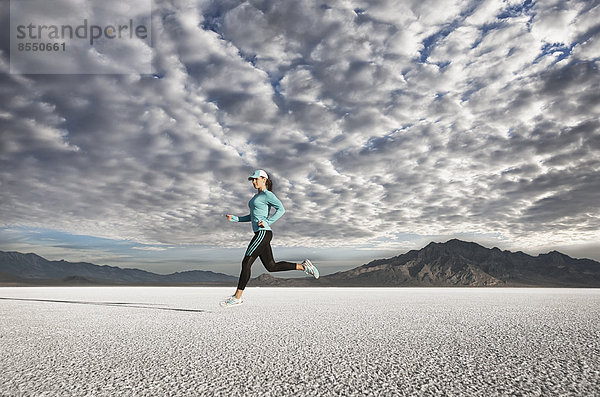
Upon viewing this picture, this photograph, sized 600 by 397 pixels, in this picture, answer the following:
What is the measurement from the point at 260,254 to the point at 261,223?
66 cm

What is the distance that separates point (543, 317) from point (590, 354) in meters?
3.47

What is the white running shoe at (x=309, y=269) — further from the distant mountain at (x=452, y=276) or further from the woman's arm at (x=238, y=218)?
the distant mountain at (x=452, y=276)

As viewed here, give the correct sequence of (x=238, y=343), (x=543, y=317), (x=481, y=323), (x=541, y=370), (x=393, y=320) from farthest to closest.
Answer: (x=543, y=317)
(x=393, y=320)
(x=481, y=323)
(x=238, y=343)
(x=541, y=370)

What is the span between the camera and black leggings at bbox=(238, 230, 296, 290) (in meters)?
7.15

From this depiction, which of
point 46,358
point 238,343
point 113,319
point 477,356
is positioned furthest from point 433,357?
point 113,319

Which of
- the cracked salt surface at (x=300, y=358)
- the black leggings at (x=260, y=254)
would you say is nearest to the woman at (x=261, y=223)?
the black leggings at (x=260, y=254)

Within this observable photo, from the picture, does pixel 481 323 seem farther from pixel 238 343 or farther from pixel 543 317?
pixel 238 343

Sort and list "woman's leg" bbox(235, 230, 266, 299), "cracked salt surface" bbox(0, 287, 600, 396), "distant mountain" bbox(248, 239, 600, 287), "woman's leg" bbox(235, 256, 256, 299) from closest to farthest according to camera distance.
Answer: "cracked salt surface" bbox(0, 287, 600, 396) → "woman's leg" bbox(235, 230, 266, 299) → "woman's leg" bbox(235, 256, 256, 299) → "distant mountain" bbox(248, 239, 600, 287)

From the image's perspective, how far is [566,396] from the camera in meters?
2.36

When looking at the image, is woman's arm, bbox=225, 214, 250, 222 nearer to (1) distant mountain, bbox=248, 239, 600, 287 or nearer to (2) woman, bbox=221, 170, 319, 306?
(2) woman, bbox=221, 170, 319, 306

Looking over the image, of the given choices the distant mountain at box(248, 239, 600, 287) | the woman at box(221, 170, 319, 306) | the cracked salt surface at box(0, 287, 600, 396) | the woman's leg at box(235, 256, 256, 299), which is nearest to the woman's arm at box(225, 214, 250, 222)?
the woman at box(221, 170, 319, 306)

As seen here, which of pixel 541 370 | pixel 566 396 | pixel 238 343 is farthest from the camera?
pixel 238 343

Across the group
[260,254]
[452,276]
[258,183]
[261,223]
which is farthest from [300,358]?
[452,276]

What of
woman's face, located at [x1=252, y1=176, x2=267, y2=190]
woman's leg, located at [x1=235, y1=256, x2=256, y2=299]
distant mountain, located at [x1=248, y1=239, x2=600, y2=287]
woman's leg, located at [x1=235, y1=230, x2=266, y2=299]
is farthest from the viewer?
distant mountain, located at [x1=248, y1=239, x2=600, y2=287]
